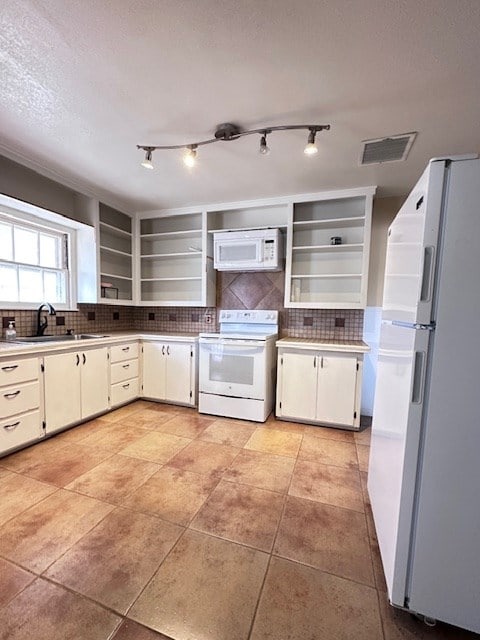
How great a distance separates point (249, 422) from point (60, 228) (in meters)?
2.90

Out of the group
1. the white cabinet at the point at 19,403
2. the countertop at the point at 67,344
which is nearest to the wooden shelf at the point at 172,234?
the countertop at the point at 67,344

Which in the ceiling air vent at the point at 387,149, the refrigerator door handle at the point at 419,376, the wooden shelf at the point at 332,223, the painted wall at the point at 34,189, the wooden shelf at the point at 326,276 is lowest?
the refrigerator door handle at the point at 419,376

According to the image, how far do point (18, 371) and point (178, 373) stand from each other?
1.50m

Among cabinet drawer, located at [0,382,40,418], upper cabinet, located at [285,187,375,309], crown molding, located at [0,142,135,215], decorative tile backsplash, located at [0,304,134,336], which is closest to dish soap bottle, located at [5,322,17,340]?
decorative tile backsplash, located at [0,304,134,336]

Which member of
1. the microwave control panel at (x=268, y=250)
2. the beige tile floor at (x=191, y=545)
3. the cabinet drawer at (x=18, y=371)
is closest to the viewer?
the beige tile floor at (x=191, y=545)

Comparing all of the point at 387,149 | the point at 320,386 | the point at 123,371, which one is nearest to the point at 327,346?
the point at 320,386

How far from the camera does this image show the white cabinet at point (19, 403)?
210 centimetres

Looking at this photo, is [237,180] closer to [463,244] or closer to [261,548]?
[463,244]

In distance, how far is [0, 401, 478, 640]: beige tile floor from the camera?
42.1 inches

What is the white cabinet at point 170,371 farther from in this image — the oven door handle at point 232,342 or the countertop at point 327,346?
the countertop at point 327,346

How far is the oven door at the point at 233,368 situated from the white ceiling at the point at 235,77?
5.53 ft

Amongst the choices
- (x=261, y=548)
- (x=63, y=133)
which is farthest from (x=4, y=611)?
(x=63, y=133)

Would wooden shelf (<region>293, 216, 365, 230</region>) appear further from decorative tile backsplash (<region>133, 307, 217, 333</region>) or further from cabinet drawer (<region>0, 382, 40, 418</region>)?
cabinet drawer (<region>0, 382, 40, 418</region>)

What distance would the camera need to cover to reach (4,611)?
3.56ft
